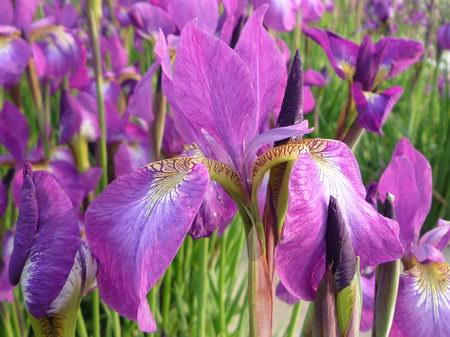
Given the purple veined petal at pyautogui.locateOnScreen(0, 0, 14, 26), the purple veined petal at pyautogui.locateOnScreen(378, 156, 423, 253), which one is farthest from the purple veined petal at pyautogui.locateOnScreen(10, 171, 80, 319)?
the purple veined petal at pyautogui.locateOnScreen(0, 0, 14, 26)

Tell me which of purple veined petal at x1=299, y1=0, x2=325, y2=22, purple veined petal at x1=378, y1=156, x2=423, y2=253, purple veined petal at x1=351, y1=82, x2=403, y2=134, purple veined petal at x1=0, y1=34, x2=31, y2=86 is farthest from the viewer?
purple veined petal at x1=299, y1=0, x2=325, y2=22

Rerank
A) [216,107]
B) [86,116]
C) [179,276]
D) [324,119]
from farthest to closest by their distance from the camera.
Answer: [324,119]
[179,276]
[86,116]
[216,107]

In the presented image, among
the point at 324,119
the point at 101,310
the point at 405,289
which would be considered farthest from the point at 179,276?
the point at 324,119

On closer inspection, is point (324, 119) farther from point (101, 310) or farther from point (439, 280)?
point (439, 280)

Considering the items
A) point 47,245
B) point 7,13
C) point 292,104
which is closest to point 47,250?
point 47,245

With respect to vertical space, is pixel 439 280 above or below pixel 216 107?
below

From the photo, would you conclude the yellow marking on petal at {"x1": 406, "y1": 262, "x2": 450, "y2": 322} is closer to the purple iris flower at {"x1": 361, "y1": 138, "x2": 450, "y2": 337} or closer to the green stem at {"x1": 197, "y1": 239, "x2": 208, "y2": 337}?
the purple iris flower at {"x1": 361, "y1": 138, "x2": 450, "y2": 337}

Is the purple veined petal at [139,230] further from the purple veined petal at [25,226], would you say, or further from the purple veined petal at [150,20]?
the purple veined petal at [150,20]
